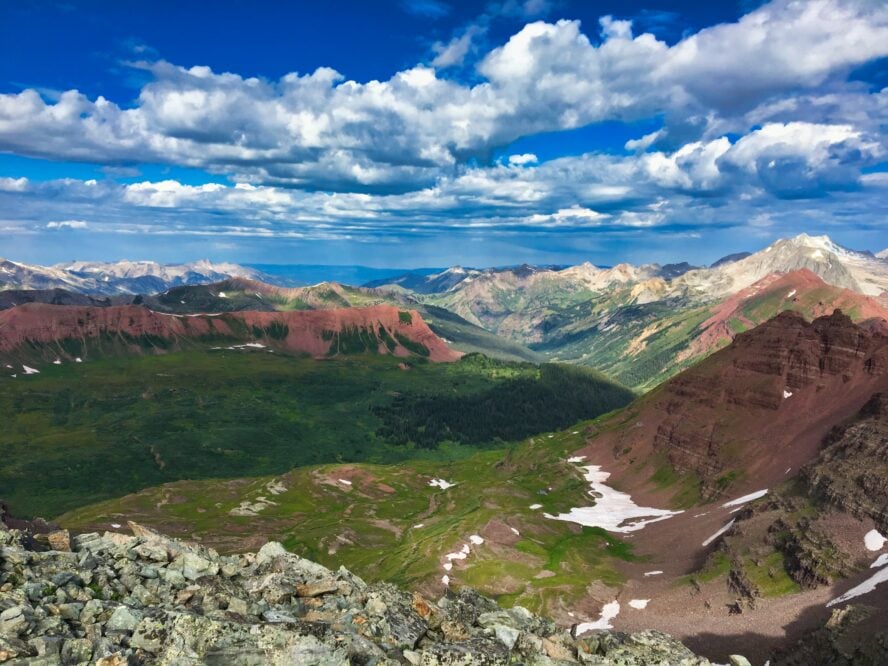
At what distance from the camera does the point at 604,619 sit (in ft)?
370

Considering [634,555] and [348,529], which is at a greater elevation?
[634,555]

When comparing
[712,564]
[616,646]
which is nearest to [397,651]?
[616,646]

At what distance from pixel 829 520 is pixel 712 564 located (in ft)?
79.2

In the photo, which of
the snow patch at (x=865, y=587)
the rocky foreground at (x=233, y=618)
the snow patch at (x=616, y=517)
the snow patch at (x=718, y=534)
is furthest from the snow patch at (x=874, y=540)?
the rocky foreground at (x=233, y=618)

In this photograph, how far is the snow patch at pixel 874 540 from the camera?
103 m

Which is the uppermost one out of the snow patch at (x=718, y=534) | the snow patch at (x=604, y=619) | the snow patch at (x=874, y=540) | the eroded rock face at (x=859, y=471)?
the eroded rock face at (x=859, y=471)

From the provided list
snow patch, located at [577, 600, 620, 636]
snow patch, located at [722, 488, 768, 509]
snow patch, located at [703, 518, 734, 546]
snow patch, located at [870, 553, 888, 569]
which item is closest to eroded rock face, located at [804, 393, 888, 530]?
snow patch, located at [870, 553, 888, 569]

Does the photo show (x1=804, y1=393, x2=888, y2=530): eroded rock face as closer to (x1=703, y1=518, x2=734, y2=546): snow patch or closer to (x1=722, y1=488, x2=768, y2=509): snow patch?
(x1=703, y1=518, x2=734, y2=546): snow patch

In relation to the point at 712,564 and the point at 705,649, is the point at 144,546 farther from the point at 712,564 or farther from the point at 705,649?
the point at 712,564

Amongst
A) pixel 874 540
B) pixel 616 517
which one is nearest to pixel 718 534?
pixel 874 540

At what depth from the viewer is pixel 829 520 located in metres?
116

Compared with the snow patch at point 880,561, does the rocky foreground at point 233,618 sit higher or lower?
higher

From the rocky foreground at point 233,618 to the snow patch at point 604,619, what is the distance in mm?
68301

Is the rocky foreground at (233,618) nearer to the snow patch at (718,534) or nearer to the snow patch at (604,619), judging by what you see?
the snow patch at (604,619)
